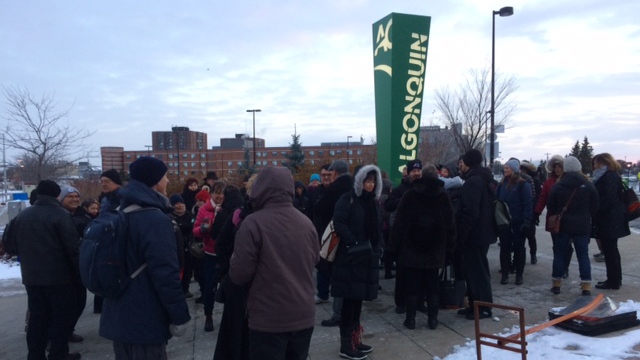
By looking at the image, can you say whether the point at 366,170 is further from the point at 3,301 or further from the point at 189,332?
the point at 3,301

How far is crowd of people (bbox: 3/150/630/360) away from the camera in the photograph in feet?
10.4

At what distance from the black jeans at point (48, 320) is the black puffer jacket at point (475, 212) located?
444cm

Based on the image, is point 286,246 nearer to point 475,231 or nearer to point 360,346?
point 360,346

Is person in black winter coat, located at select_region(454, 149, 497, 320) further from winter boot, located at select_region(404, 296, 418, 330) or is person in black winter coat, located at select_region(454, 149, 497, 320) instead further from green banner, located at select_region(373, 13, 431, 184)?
green banner, located at select_region(373, 13, 431, 184)

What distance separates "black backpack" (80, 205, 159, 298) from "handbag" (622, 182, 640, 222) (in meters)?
6.94

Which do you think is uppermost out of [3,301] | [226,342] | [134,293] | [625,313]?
[134,293]

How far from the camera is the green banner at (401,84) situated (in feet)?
32.9

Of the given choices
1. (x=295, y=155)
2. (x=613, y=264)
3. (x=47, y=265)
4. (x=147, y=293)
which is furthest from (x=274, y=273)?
(x=295, y=155)

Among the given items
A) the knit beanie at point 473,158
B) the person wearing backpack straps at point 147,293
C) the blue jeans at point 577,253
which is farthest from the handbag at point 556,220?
the person wearing backpack straps at point 147,293

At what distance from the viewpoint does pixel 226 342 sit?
357 cm

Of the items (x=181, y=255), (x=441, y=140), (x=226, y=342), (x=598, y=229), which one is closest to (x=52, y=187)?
(x=181, y=255)

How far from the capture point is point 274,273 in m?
3.21

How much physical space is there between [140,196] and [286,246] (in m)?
0.99

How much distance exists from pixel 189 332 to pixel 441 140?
3090 centimetres
